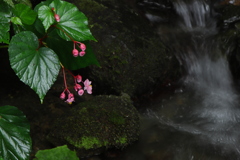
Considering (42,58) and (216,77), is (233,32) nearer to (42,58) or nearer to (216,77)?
(216,77)

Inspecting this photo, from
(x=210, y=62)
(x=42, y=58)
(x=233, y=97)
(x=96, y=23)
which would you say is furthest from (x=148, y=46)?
(x=42, y=58)

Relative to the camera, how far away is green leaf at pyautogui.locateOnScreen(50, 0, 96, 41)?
5.59 ft

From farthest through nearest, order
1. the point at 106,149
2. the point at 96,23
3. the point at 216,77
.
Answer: the point at 216,77
the point at 96,23
the point at 106,149

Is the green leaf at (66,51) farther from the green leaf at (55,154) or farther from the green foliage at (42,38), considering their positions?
the green leaf at (55,154)

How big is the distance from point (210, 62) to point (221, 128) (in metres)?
0.99

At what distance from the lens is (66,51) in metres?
1.92

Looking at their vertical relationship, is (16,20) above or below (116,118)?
above

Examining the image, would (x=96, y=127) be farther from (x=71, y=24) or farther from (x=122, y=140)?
(x=71, y=24)

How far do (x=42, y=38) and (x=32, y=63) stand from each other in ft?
0.82

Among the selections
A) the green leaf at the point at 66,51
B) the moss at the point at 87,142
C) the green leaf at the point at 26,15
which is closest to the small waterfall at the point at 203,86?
the moss at the point at 87,142

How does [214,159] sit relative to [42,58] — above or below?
below

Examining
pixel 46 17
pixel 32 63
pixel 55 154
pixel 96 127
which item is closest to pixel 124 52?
pixel 96 127

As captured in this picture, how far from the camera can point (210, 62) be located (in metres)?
3.45

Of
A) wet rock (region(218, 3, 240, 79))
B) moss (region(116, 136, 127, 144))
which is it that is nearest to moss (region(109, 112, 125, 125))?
moss (region(116, 136, 127, 144))
